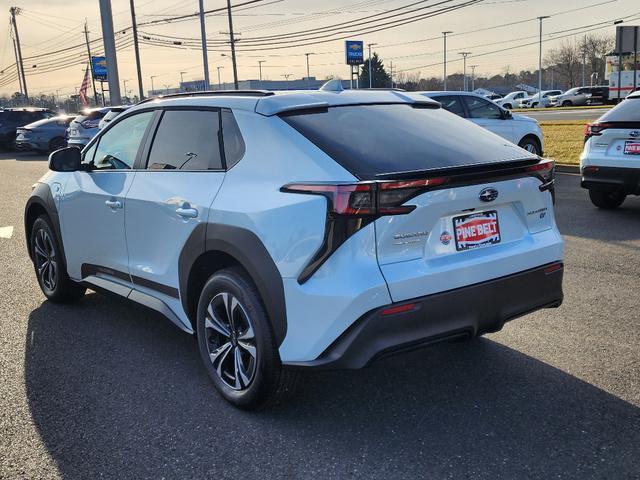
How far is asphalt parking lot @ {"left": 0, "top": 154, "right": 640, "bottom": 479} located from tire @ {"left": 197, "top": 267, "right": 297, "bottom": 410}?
5.4 inches

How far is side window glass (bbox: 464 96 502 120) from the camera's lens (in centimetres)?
1213

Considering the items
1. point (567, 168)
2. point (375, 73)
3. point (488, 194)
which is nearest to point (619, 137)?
point (567, 168)

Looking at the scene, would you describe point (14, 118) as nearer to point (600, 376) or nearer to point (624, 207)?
point (624, 207)

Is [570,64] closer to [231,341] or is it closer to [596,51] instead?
[596,51]

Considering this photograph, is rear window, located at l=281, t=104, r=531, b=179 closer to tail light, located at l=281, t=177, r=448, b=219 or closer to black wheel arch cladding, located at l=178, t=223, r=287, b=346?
tail light, located at l=281, t=177, r=448, b=219

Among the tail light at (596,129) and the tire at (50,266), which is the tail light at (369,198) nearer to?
the tire at (50,266)

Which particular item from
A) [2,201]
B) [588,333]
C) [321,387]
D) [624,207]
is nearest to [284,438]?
[321,387]

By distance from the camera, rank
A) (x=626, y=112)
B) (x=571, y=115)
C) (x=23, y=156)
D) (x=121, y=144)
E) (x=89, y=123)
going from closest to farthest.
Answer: (x=121, y=144) < (x=626, y=112) < (x=89, y=123) < (x=23, y=156) < (x=571, y=115)

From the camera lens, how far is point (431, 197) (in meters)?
3.00

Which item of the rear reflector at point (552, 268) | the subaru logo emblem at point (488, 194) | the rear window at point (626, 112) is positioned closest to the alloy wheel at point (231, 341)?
the subaru logo emblem at point (488, 194)

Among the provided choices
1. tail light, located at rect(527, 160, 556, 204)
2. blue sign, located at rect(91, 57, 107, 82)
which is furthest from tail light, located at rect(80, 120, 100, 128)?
blue sign, located at rect(91, 57, 107, 82)

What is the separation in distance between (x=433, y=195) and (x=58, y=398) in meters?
2.47

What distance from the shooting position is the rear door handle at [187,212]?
11.7 feet

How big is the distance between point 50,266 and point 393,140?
140 inches
